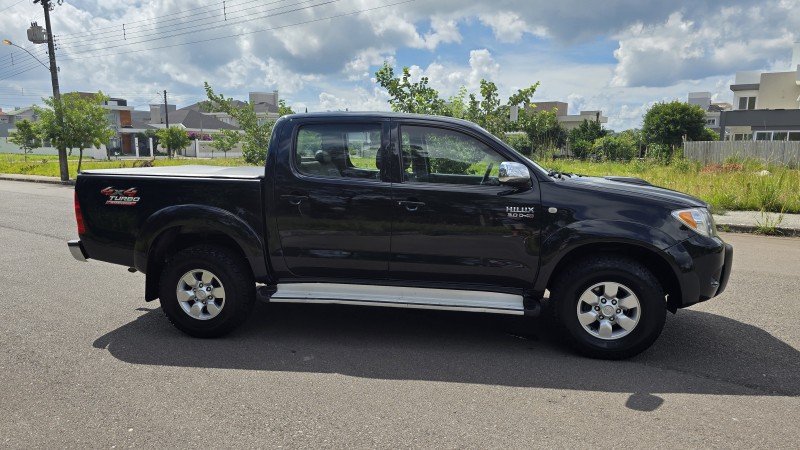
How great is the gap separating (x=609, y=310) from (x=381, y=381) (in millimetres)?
1834

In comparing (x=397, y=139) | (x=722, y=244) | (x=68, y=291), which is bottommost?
(x=68, y=291)

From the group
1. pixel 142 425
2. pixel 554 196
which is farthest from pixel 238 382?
pixel 554 196

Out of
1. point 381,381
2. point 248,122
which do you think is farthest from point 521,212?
point 248,122

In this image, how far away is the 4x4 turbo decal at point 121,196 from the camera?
4703 mm

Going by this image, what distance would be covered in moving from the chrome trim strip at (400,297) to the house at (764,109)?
3900cm

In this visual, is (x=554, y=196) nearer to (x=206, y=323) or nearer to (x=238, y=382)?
(x=238, y=382)

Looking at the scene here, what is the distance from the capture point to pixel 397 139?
14.9 feet

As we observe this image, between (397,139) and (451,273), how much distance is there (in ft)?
3.91

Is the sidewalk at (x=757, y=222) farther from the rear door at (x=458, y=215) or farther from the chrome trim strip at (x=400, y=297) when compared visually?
the chrome trim strip at (x=400, y=297)

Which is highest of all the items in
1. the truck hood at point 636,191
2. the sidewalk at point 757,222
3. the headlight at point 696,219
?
the truck hood at point 636,191

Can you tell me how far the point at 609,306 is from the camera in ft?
13.8

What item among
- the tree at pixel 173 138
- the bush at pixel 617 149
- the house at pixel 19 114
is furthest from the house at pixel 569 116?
the house at pixel 19 114

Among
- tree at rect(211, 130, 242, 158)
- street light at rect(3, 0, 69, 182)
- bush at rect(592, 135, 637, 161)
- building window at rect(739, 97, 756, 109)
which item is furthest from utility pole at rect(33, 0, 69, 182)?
building window at rect(739, 97, 756, 109)

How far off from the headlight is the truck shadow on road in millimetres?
1021
